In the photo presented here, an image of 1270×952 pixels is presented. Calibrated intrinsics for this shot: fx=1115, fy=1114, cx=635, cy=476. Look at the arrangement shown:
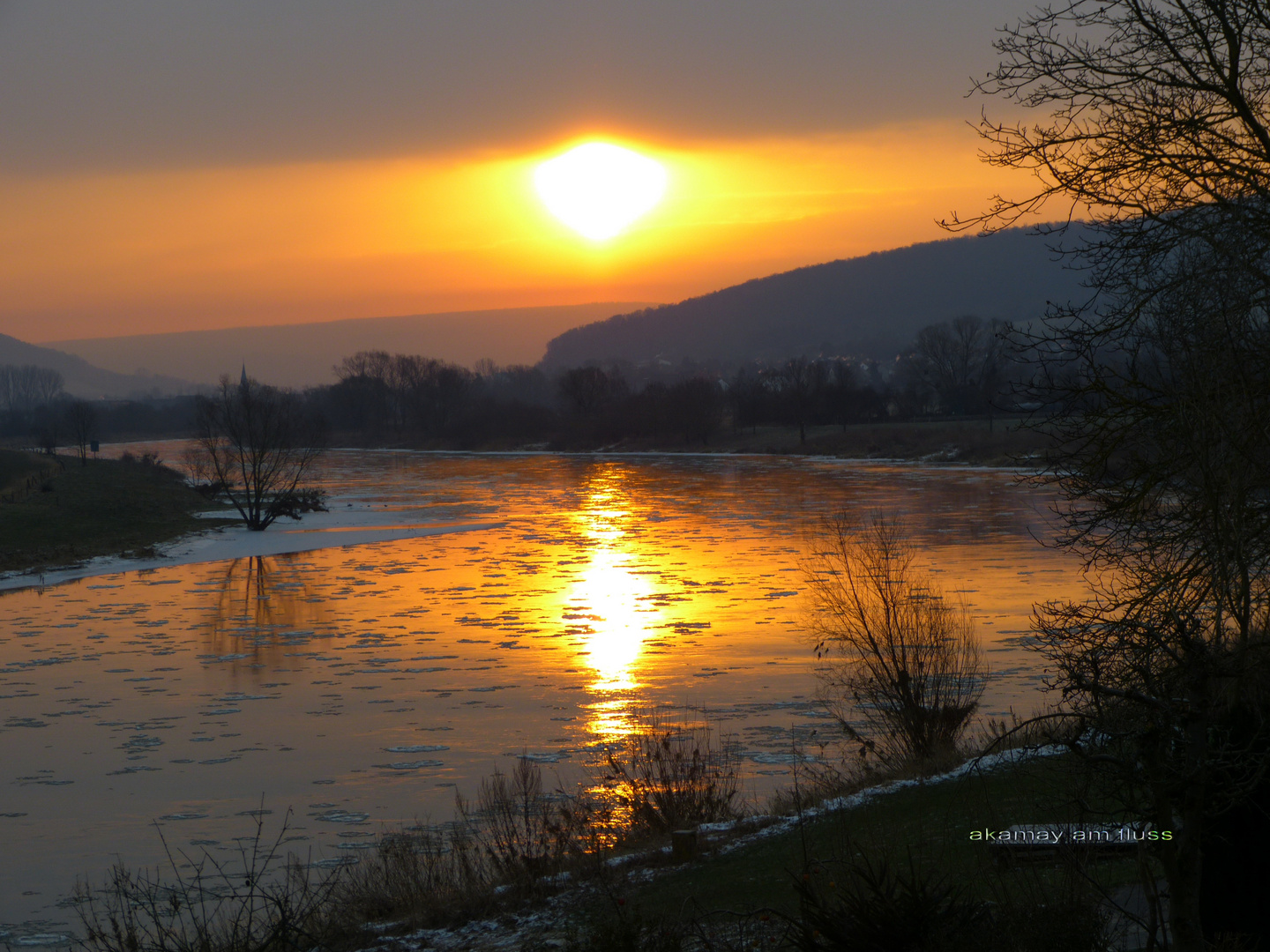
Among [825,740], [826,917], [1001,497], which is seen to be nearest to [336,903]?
[826,917]

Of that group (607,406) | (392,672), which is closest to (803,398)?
(607,406)

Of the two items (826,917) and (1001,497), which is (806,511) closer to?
(1001,497)

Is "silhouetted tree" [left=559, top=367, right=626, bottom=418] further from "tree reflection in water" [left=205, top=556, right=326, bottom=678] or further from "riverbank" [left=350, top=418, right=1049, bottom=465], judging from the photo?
"tree reflection in water" [left=205, top=556, right=326, bottom=678]

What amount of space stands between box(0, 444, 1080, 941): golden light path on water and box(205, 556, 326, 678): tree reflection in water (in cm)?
9

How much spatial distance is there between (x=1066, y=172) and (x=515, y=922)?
7875mm

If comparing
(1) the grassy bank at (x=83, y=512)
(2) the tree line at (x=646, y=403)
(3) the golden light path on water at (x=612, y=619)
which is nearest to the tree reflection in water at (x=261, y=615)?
(3) the golden light path on water at (x=612, y=619)

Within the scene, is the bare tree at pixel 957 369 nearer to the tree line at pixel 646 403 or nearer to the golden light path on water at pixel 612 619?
the tree line at pixel 646 403

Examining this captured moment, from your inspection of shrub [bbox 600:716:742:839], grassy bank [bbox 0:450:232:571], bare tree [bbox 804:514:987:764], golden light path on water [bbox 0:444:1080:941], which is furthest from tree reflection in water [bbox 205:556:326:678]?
Result: bare tree [bbox 804:514:987:764]

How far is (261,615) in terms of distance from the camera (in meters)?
23.3

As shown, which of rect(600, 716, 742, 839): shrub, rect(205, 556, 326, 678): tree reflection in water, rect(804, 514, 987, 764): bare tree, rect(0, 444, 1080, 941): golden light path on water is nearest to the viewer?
rect(600, 716, 742, 839): shrub

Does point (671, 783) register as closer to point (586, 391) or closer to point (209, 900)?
point (209, 900)

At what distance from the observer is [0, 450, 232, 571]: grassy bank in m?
33.1

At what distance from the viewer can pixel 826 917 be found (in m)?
5.24

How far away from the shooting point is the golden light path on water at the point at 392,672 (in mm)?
11633
